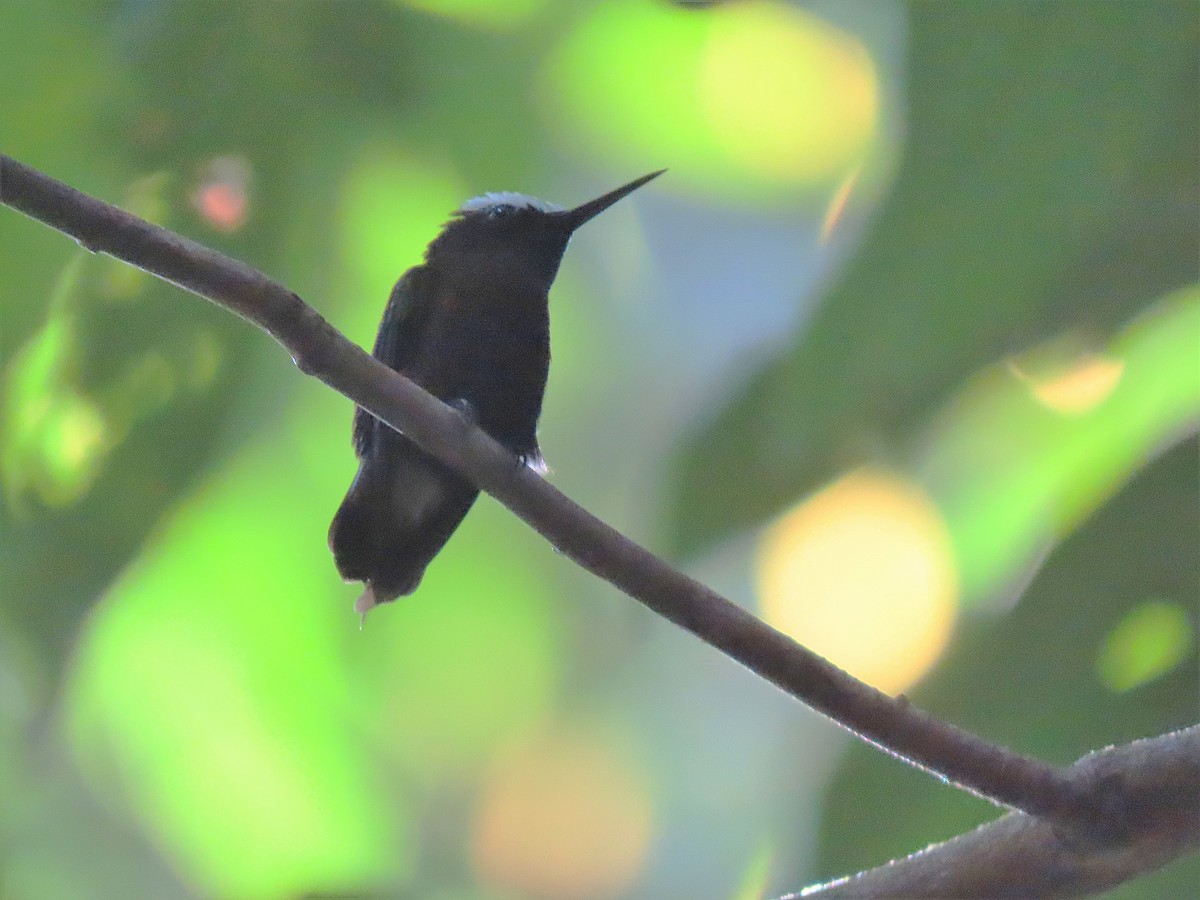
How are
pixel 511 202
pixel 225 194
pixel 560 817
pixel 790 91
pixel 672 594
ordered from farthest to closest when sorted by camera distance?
pixel 560 817 < pixel 511 202 < pixel 790 91 < pixel 225 194 < pixel 672 594

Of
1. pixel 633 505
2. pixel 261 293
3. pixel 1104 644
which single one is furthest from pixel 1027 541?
pixel 261 293

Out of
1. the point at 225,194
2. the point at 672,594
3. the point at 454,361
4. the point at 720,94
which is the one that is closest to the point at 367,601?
the point at 454,361

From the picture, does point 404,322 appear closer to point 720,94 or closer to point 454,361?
point 454,361

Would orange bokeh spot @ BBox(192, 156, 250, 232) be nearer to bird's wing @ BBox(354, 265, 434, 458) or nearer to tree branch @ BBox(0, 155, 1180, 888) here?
Answer: bird's wing @ BBox(354, 265, 434, 458)

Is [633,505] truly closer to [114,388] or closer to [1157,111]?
[114,388]

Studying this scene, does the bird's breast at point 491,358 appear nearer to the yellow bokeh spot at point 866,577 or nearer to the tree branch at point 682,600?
the yellow bokeh spot at point 866,577
